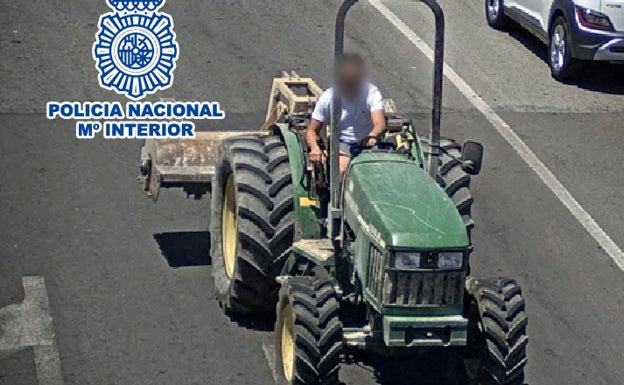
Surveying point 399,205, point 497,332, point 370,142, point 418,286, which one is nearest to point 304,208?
point 370,142

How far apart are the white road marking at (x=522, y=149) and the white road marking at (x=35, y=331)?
209 inches

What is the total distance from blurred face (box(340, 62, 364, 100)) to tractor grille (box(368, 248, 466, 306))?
1571mm

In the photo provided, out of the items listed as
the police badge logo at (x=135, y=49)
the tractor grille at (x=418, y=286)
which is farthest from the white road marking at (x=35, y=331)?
the police badge logo at (x=135, y=49)

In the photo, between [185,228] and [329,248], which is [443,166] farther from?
[185,228]

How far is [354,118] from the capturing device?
1054cm

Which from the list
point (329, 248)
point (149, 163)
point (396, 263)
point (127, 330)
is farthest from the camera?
point (149, 163)

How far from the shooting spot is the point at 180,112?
16.4 m

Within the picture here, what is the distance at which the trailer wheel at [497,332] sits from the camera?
931 cm

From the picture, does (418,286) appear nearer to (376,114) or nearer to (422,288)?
(422,288)

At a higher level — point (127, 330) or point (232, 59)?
point (232, 59)

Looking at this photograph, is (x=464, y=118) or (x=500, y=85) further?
(x=500, y=85)

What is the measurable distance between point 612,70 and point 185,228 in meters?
7.81

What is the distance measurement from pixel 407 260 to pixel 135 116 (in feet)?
25.5

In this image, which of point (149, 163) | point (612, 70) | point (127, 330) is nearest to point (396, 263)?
point (127, 330)
